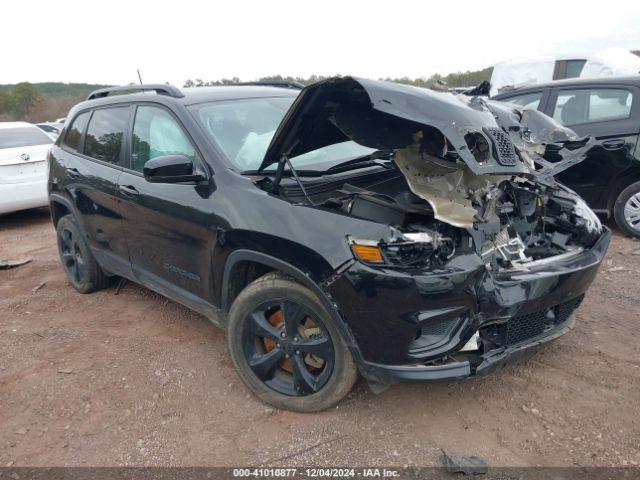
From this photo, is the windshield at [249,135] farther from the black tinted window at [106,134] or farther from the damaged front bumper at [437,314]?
the damaged front bumper at [437,314]

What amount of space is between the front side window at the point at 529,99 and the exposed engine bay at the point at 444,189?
332 centimetres

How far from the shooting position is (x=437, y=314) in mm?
2271

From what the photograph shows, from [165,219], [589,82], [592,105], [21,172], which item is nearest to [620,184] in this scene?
[592,105]

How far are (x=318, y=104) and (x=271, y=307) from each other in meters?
1.12

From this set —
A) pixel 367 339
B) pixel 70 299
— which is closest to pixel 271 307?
pixel 367 339

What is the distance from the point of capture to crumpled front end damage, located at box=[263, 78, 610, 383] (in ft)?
7.52

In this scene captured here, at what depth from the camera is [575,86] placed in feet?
19.3

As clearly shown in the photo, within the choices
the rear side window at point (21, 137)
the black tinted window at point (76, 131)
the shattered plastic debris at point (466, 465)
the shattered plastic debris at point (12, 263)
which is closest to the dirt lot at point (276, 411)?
the shattered plastic debris at point (466, 465)

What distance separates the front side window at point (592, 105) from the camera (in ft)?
18.0

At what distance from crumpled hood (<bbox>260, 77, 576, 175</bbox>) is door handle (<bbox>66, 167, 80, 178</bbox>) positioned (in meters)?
2.17

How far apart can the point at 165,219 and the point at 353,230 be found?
1461 millimetres

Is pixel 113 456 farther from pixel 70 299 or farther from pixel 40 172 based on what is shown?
pixel 40 172

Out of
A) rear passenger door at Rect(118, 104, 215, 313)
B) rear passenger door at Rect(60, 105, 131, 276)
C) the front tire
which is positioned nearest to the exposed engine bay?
the front tire

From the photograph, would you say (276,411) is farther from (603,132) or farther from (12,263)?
(603,132)
